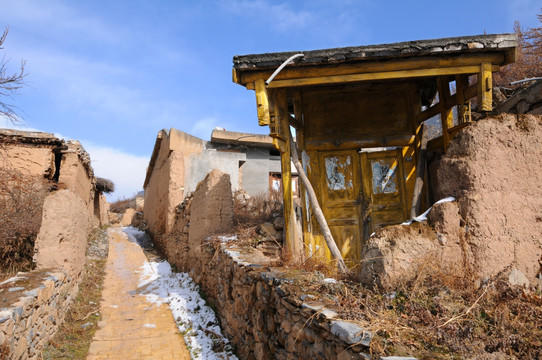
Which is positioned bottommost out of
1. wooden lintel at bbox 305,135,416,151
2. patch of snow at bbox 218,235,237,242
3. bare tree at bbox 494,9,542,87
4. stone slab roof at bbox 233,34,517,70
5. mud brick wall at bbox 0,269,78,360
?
mud brick wall at bbox 0,269,78,360

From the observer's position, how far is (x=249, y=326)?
4.66 meters

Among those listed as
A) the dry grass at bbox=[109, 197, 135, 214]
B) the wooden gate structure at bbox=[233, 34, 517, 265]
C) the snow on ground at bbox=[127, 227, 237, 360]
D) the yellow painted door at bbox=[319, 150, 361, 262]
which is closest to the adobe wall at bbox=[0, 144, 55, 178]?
the snow on ground at bbox=[127, 227, 237, 360]

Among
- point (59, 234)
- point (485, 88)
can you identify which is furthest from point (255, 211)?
point (485, 88)

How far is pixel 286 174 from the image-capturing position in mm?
5773

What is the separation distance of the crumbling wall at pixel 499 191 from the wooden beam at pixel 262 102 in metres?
2.39

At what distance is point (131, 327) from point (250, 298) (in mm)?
2964

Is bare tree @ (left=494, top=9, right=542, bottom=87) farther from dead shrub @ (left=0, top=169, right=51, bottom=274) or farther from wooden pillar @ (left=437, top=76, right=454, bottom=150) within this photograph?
dead shrub @ (left=0, top=169, right=51, bottom=274)

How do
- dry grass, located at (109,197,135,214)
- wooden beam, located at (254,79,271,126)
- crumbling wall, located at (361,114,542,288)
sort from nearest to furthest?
1. crumbling wall, located at (361,114,542,288)
2. wooden beam, located at (254,79,271,126)
3. dry grass, located at (109,197,135,214)

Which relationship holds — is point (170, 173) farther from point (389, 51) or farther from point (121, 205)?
point (121, 205)

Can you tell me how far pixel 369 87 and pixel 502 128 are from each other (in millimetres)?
2894

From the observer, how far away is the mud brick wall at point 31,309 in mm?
3920

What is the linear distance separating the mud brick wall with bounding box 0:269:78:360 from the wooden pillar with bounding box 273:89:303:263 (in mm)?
3349

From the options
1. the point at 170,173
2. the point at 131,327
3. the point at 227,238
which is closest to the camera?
the point at 131,327

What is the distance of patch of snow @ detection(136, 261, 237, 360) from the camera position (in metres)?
5.49
